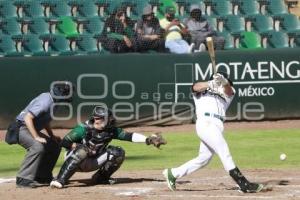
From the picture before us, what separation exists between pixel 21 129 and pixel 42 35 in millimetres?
8953

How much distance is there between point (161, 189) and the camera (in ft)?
32.7

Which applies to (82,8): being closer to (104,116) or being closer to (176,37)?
(176,37)

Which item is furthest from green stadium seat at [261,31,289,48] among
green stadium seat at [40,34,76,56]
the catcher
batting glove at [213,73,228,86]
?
batting glove at [213,73,228,86]

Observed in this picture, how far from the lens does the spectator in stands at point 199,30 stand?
60.9 feet

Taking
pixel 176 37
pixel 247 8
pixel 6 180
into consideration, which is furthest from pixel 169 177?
pixel 247 8

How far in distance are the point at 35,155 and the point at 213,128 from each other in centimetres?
244

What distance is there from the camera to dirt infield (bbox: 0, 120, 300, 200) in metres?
9.32

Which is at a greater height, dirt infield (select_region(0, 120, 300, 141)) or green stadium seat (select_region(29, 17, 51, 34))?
green stadium seat (select_region(29, 17, 51, 34))

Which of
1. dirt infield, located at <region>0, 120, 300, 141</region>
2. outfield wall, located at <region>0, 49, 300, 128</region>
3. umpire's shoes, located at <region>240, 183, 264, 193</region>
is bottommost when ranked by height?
dirt infield, located at <region>0, 120, 300, 141</region>

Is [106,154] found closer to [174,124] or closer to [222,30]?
[174,124]

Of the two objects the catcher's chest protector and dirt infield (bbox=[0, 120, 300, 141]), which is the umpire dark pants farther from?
dirt infield (bbox=[0, 120, 300, 141])

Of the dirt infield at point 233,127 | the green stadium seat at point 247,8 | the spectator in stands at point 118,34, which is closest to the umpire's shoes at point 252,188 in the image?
the dirt infield at point 233,127

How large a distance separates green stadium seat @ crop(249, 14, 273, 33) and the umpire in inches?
432

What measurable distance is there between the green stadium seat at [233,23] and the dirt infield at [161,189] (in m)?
8.97
